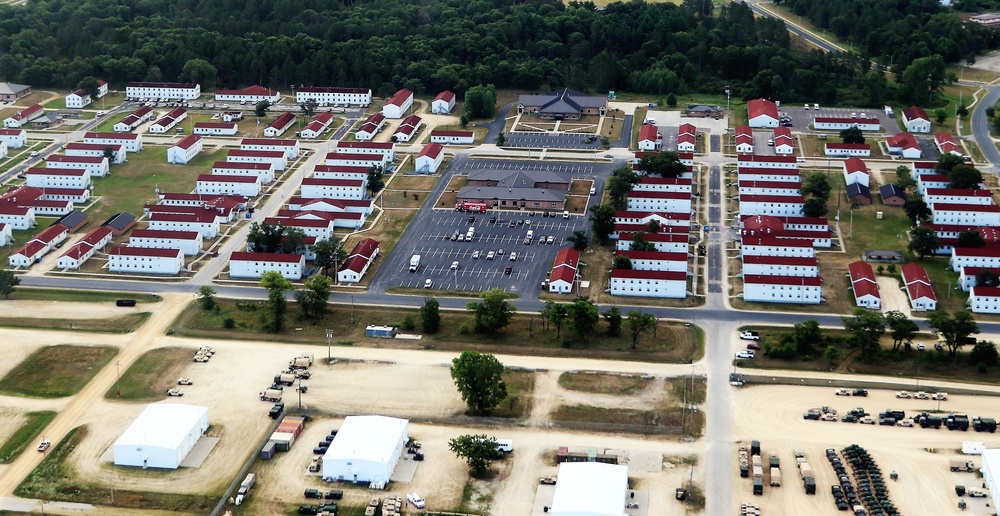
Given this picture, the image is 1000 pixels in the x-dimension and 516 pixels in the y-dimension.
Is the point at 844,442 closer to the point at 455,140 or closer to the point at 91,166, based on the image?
the point at 455,140

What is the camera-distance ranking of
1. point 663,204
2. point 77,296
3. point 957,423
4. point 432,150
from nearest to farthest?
point 957,423 → point 77,296 → point 663,204 → point 432,150

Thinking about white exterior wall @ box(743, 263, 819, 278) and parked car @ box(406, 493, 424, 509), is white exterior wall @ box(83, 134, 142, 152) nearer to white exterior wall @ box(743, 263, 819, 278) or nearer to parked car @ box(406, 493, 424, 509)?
white exterior wall @ box(743, 263, 819, 278)

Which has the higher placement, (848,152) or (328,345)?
(328,345)

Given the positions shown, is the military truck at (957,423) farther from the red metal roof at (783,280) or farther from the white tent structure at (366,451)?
the white tent structure at (366,451)

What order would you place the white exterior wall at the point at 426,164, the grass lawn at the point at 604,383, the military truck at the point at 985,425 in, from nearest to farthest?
1. the military truck at the point at 985,425
2. the grass lawn at the point at 604,383
3. the white exterior wall at the point at 426,164

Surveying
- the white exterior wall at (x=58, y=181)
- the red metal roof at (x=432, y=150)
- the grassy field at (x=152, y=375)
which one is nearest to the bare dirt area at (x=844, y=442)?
the grassy field at (x=152, y=375)

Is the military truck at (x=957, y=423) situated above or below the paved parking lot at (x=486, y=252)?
below

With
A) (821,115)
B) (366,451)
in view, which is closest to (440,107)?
(821,115)
